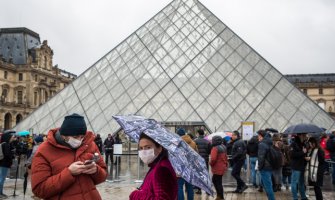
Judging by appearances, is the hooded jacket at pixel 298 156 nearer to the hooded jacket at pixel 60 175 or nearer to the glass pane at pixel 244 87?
the hooded jacket at pixel 60 175

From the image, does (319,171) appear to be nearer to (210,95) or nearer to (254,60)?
(210,95)

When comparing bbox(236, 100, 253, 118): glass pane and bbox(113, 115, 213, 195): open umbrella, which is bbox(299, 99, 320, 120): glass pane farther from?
bbox(113, 115, 213, 195): open umbrella

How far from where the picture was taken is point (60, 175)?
3.05 metres

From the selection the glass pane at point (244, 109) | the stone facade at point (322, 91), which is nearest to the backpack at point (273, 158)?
the glass pane at point (244, 109)

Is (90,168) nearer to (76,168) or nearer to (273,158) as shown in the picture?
(76,168)

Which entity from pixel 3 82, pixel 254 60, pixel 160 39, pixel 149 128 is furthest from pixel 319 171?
pixel 3 82

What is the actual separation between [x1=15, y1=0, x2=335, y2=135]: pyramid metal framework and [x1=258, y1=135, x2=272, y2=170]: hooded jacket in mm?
10089

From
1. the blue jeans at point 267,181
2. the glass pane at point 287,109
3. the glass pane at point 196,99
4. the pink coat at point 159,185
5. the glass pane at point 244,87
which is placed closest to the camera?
the pink coat at point 159,185

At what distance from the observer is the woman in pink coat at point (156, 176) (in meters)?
2.84

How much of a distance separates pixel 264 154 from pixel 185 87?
12.4 metres

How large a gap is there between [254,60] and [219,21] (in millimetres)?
3710

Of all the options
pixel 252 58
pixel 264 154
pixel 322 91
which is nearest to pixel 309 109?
pixel 252 58

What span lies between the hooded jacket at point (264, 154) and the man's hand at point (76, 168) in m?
4.95

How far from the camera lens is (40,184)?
10.1ft
